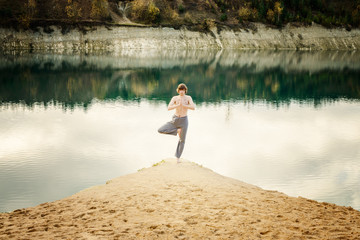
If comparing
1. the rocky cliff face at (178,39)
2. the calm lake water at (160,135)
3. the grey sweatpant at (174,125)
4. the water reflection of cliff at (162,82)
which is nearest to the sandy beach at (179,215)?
the grey sweatpant at (174,125)

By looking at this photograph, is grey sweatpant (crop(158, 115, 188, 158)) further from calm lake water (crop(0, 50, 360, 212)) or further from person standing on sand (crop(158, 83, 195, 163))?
calm lake water (crop(0, 50, 360, 212))

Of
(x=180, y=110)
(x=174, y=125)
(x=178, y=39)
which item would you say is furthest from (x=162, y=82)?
(x=178, y=39)

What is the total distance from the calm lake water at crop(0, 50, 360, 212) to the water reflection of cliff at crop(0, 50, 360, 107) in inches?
8.3

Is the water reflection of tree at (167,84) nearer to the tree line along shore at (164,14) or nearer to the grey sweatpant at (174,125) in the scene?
the grey sweatpant at (174,125)

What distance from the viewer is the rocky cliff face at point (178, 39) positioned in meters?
87.9

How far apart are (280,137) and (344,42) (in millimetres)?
125348

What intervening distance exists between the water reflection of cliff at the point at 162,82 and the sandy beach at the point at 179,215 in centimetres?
2267

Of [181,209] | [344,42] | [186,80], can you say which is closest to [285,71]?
[186,80]

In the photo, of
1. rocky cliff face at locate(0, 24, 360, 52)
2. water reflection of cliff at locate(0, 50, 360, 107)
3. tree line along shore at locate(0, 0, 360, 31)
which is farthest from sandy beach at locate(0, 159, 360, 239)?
tree line along shore at locate(0, 0, 360, 31)

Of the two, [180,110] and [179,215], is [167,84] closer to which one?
[180,110]

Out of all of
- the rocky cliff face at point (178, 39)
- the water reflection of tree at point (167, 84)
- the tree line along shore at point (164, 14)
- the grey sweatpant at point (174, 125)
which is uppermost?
the tree line along shore at point (164, 14)

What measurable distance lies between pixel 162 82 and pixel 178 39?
61228 mm

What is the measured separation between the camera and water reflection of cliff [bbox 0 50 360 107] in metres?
38.7

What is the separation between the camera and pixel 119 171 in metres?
16.6
